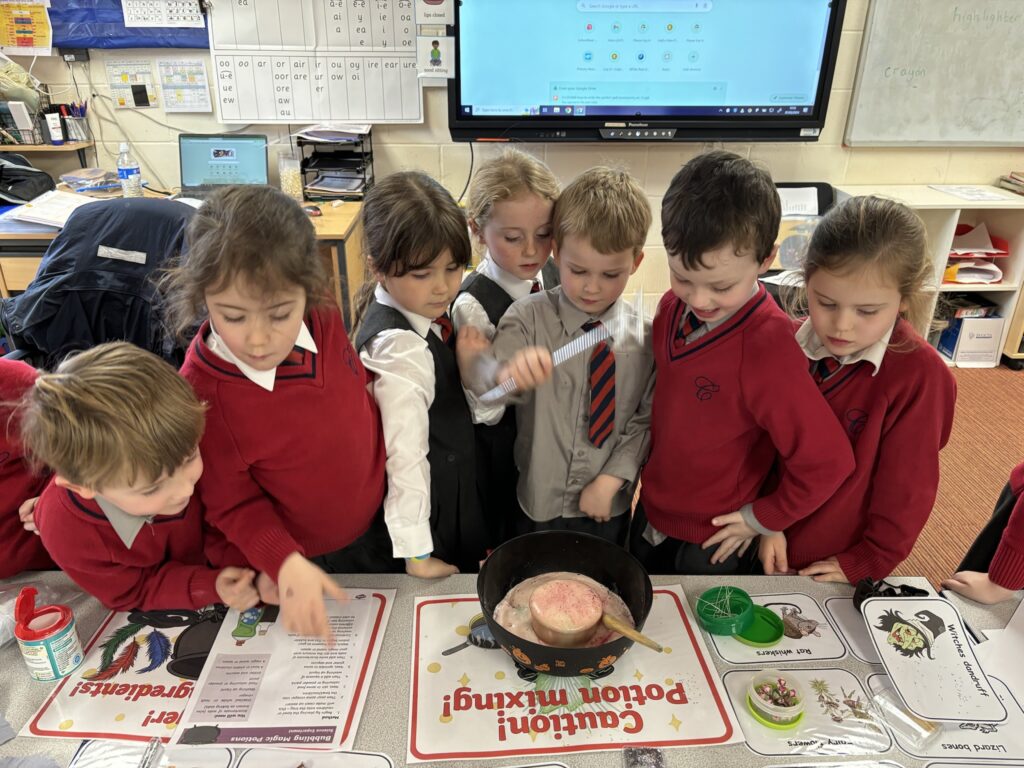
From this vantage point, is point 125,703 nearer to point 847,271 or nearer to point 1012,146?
point 847,271

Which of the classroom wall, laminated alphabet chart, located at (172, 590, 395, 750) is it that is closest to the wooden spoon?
laminated alphabet chart, located at (172, 590, 395, 750)

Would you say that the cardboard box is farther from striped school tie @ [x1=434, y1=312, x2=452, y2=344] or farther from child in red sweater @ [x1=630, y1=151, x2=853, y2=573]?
striped school tie @ [x1=434, y1=312, x2=452, y2=344]

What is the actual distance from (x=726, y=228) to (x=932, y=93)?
298cm

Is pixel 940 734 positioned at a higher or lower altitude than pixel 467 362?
lower

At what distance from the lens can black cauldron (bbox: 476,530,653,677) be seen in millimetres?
867

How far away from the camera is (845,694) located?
91 cm

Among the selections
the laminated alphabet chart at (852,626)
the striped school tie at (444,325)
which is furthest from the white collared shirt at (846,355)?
the striped school tie at (444,325)

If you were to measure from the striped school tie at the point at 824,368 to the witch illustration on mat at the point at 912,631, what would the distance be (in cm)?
37

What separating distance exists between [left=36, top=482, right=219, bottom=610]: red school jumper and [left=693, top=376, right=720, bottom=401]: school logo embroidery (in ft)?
2.58

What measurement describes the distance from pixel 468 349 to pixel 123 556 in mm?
600

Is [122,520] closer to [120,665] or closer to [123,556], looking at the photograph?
[123,556]

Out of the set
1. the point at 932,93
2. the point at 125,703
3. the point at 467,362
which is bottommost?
the point at 125,703

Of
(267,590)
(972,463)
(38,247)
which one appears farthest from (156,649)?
(972,463)

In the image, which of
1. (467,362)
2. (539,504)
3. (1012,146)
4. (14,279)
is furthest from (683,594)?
(1012,146)
